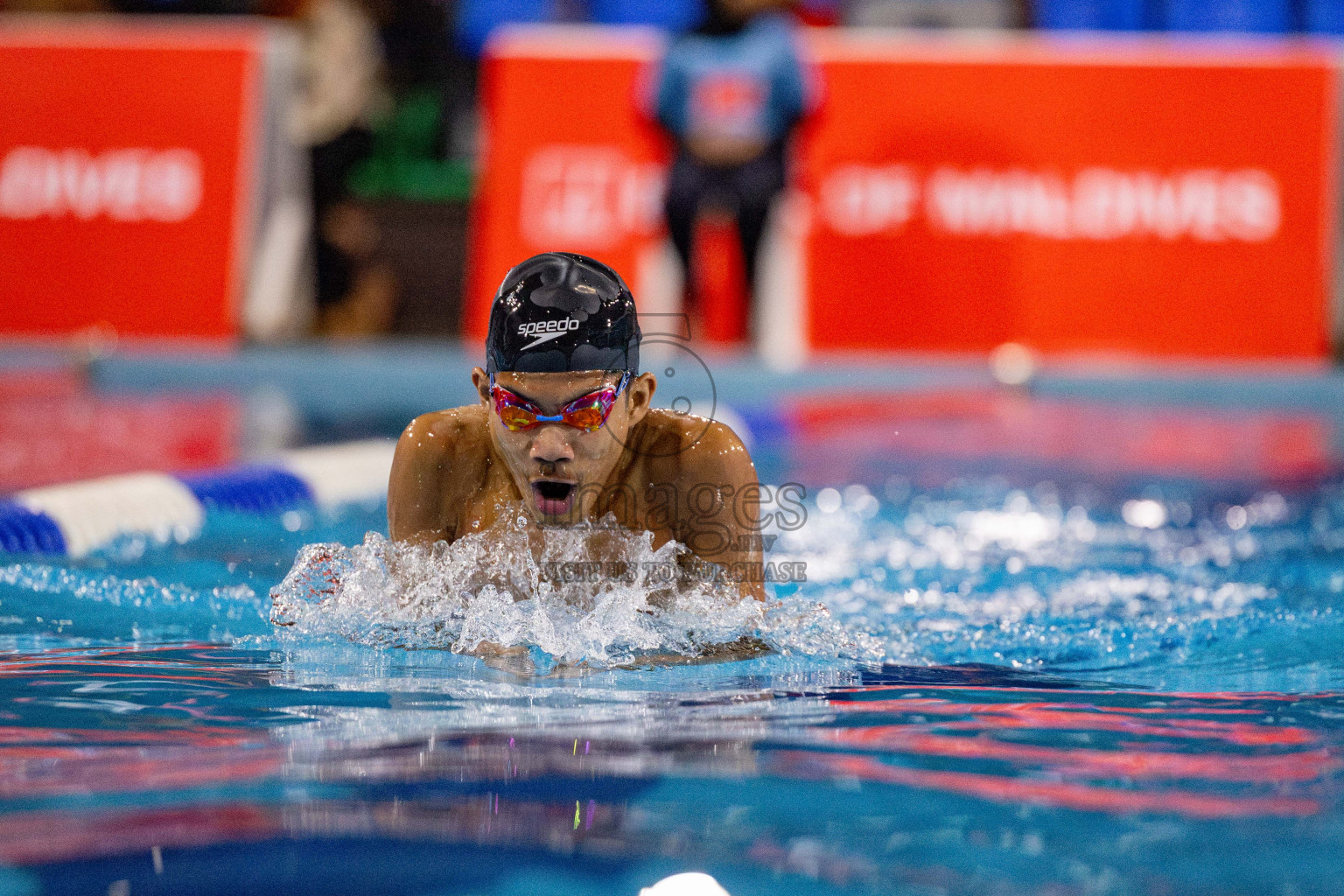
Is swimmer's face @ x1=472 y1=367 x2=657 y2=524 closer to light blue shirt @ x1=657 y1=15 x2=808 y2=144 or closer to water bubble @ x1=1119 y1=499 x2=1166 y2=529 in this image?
water bubble @ x1=1119 y1=499 x2=1166 y2=529

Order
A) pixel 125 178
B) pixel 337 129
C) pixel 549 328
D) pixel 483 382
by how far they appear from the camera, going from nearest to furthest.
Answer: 1. pixel 549 328
2. pixel 483 382
3. pixel 125 178
4. pixel 337 129

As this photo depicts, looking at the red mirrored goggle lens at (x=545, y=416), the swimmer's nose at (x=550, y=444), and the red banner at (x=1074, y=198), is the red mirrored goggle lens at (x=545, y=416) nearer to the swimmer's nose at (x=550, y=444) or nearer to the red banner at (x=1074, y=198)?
the swimmer's nose at (x=550, y=444)

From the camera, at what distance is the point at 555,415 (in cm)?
239

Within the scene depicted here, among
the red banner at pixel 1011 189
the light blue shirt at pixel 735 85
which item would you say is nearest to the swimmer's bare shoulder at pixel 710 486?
the light blue shirt at pixel 735 85

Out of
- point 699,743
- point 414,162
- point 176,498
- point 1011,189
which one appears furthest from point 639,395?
point 414,162

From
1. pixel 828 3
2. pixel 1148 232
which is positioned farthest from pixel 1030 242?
pixel 828 3

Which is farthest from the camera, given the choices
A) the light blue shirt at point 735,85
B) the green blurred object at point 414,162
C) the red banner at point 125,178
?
the green blurred object at point 414,162

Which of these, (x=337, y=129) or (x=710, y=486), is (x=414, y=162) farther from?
(x=710, y=486)

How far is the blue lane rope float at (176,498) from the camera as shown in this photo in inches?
142

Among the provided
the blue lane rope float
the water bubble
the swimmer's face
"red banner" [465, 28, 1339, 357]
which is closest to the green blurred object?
"red banner" [465, 28, 1339, 357]

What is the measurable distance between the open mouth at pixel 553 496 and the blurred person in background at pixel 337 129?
7.24m

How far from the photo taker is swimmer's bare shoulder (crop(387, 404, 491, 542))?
104 inches

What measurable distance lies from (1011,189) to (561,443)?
6.67m

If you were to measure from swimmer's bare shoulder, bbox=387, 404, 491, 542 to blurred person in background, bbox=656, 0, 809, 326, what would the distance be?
217 inches
